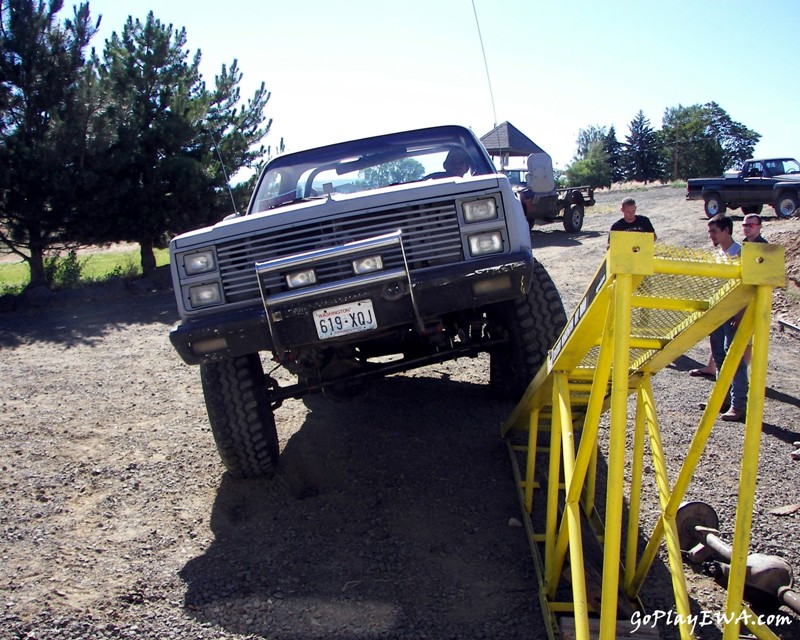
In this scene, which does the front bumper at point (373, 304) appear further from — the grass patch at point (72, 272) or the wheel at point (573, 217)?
the wheel at point (573, 217)

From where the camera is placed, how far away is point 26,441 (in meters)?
5.42

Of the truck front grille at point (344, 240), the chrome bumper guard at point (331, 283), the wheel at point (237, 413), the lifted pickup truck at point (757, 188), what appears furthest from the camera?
the lifted pickup truck at point (757, 188)

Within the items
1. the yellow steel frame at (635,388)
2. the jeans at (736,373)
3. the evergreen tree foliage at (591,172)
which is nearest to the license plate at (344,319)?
the yellow steel frame at (635,388)

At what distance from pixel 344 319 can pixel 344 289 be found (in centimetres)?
16

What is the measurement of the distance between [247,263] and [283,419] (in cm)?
213

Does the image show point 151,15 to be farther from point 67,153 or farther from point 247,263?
point 247,263

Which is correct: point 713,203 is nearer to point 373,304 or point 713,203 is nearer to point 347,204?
point 347,204

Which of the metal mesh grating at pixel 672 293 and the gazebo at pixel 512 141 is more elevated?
the gazebo at pixel 512 141

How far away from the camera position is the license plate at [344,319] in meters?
3.78

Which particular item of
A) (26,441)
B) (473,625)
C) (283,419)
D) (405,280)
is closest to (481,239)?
(405,280)

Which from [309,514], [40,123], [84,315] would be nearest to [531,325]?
[309,514]

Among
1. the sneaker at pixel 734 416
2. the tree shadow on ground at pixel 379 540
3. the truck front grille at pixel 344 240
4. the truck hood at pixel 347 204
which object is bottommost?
the sneaker at pixel 734 416

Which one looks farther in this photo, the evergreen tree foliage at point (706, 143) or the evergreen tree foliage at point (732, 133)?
the evergreen tree foliage at point (732, 133)

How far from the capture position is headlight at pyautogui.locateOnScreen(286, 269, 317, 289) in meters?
3.85
